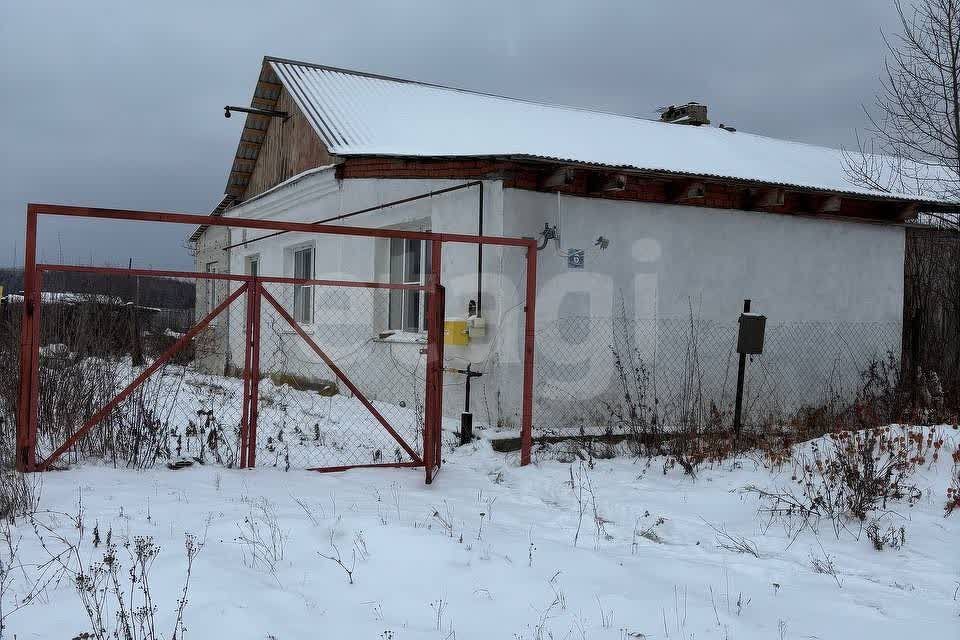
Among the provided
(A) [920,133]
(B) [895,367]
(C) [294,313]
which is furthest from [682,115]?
(C) [294,313]

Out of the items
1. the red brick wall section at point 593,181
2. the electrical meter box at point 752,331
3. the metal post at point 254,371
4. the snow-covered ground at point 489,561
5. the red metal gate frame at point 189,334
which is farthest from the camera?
the red brick wall section at point 593,181

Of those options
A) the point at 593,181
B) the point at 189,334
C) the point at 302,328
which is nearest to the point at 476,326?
the point at 593,181

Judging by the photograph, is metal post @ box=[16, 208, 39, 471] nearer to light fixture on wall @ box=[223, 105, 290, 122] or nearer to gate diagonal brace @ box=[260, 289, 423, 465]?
gate diagonal brace @ box=[260, 289, 423, 465]

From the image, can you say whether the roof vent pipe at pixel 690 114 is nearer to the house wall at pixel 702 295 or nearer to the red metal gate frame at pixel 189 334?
the house wall at pixel 702 295

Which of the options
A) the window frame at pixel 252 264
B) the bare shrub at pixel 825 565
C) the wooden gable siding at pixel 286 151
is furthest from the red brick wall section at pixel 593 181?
the window frame at pixel 252 264

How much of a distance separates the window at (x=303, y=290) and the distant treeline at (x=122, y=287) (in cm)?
179

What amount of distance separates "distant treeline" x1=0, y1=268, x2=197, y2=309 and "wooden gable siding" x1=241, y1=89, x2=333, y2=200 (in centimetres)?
263

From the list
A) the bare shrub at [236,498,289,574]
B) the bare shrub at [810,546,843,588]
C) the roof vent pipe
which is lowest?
the bare shrub at [810,546,843,588]

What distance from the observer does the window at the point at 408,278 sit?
981 centimetres

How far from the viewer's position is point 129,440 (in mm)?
6301

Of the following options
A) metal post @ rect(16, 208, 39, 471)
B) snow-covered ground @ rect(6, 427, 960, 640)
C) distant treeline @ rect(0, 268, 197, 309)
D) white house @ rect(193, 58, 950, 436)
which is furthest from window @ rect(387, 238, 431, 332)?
metal post @ rect(16, 208, 39, 471)

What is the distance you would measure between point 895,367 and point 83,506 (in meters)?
10.4

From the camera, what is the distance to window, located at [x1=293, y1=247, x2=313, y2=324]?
12844 mm

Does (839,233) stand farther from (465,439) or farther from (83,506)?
(83,506)
